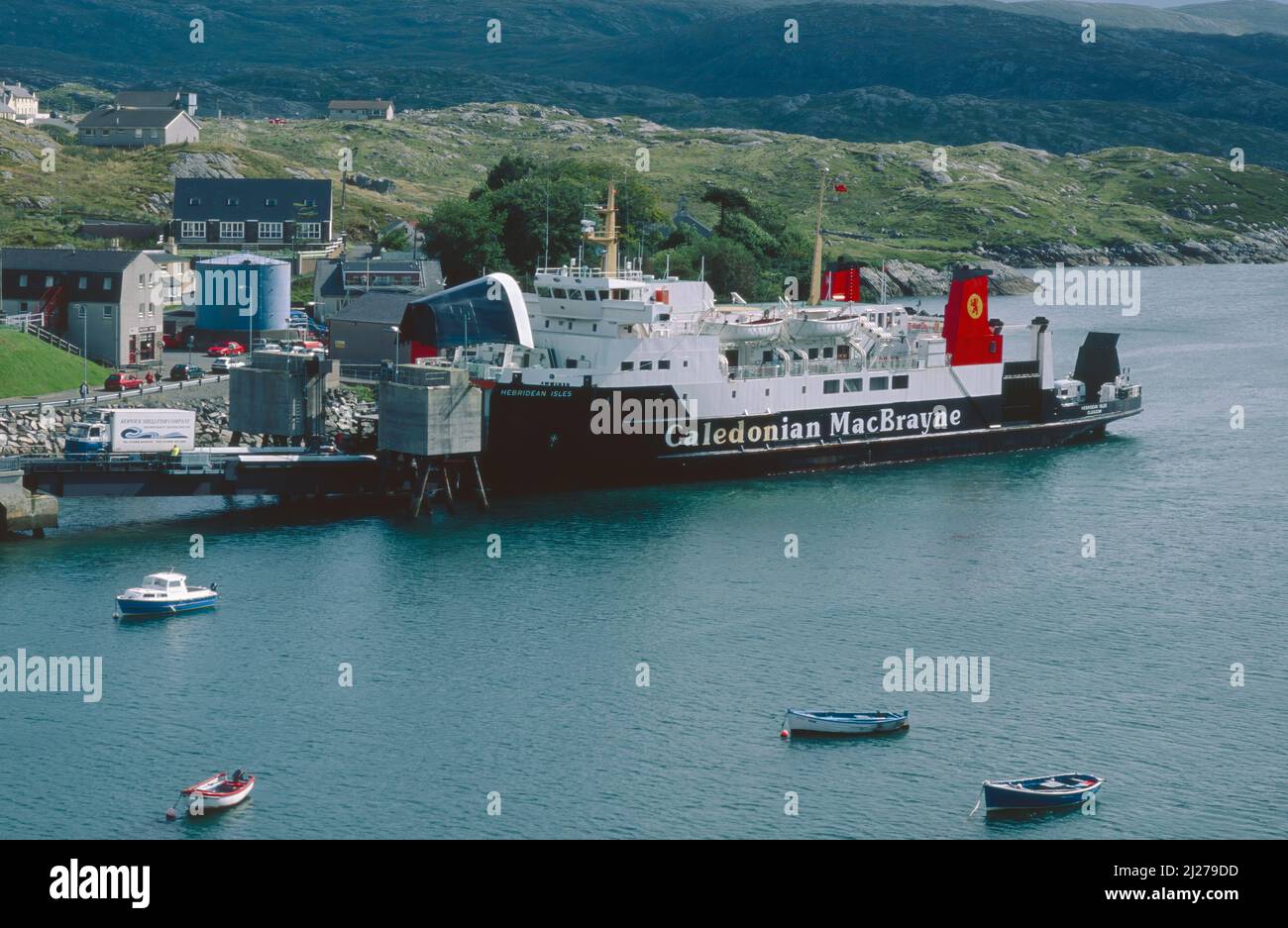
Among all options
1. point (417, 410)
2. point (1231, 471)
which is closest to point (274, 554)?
point (417, 410)

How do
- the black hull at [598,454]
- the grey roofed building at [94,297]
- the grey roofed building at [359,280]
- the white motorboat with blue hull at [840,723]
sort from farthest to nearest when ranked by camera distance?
the grey roofed building at [359,280], the grey roofed building at [94,297], the black hull at [598,454], the white motorboat with blue hull at [840,723]

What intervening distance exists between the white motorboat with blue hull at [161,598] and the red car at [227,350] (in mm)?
43859

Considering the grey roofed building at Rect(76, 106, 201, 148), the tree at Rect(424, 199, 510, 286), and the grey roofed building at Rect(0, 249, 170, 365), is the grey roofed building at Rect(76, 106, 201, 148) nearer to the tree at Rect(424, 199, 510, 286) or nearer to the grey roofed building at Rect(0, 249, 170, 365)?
the tree at Rect(424, 199, 510, 286)

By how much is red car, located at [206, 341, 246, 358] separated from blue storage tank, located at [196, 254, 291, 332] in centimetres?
259

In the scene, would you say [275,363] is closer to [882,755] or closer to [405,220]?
[882,755]

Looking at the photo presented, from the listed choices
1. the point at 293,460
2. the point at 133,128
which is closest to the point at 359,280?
the point at 293,460

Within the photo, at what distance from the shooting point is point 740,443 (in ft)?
292

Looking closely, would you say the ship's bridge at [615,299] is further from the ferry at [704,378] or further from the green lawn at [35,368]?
the green lawn at [35,368]

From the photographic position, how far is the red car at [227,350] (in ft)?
350

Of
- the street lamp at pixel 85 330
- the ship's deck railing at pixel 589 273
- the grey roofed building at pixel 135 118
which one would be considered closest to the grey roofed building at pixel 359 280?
the street lamp at pixel 85 330

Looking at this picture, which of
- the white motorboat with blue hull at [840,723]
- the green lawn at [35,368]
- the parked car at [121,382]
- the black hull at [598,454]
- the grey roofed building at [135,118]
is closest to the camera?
the white motorboat with blue hull at [840,723]

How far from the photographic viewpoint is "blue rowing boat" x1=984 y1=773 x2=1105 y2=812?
4625cm

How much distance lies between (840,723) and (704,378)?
3779cm

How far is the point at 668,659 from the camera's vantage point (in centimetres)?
5912
